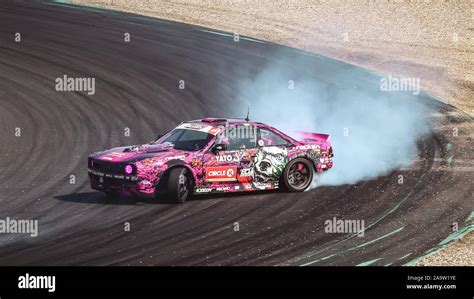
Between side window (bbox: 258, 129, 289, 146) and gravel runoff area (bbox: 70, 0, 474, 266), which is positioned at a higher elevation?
gravel runoff area (bbox: 70, 0, 474, 266)

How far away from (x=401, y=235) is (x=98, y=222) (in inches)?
196

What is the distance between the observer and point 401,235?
15.1m

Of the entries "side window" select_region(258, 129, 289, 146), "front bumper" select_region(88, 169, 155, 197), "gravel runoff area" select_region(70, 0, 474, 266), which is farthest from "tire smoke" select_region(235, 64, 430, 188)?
"front bumper" select_region(88, 169, 155, 197)

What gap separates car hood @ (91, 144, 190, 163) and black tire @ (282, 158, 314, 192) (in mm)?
2111

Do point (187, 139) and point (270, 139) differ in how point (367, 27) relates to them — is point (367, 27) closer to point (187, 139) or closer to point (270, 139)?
point (270, 139)

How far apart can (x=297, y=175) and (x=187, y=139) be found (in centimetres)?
226

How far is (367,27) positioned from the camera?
34.4 metres

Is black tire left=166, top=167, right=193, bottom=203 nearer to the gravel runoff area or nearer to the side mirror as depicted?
the side mirror

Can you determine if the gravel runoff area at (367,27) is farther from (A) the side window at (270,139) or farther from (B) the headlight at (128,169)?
(B) the headlight at (128,169)

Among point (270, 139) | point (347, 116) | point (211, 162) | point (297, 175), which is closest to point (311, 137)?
point (297, 175)

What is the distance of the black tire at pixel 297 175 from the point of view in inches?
698

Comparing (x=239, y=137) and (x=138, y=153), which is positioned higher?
(x=239, y=137)

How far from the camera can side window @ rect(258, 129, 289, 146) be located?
17.9 m

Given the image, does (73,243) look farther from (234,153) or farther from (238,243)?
(234,153)
